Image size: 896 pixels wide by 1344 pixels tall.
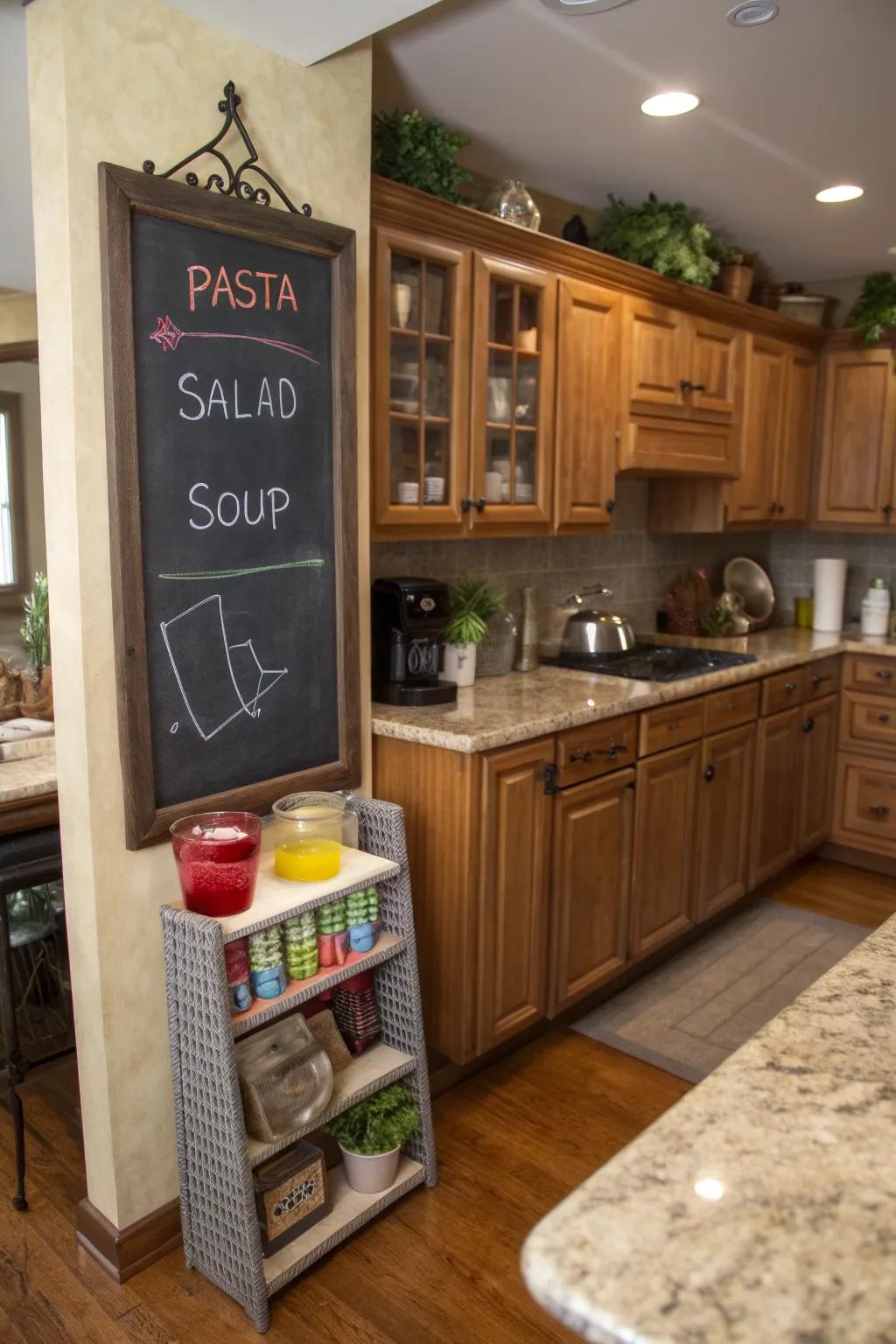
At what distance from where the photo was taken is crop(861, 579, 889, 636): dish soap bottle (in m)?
4.34

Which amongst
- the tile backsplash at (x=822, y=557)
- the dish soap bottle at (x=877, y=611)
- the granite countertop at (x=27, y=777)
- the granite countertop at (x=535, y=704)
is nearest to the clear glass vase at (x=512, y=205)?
the granite countertop at (x=535, y=704)

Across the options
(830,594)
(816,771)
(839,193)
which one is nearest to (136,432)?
(839,193)

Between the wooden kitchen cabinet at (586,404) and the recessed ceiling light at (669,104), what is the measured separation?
522mm

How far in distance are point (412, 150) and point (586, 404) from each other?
38.0 inches

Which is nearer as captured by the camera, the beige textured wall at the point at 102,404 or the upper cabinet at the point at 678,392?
the beige textured wall at the point at 102,404

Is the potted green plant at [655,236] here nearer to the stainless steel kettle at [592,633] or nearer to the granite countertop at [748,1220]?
the stainless steel kettle at [592,633]

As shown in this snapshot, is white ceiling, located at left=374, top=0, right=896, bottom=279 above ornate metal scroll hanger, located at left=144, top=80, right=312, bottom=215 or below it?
above

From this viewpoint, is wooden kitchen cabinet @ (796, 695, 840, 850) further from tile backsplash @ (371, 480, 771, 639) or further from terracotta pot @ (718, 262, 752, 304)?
terracotta pot @ (718, 262, 752, 304)

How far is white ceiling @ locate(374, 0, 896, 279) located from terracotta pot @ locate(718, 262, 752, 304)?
23 centimetres

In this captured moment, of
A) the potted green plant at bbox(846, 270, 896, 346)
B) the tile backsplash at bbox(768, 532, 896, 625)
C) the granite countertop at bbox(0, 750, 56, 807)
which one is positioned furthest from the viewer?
the tile backsplash at bbox(768, 532, 896, 625)

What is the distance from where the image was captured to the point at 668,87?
246 cm

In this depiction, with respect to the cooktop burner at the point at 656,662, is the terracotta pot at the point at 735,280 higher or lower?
higher

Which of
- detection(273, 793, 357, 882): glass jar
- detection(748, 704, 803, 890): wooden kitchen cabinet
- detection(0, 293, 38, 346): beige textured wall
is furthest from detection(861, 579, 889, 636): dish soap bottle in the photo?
detection(0, 293, 38, 346): beige textured wall

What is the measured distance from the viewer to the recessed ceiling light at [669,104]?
2.51 metres
